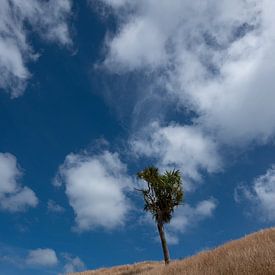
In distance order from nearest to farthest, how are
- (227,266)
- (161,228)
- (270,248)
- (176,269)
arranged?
1. (227,266)
2. (270,248)
3. (176,269)
4. (161,228)

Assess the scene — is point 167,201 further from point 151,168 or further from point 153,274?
point 153,274

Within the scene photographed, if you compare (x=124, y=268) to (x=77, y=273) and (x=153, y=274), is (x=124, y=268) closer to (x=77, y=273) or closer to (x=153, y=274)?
(x=77, y=273)

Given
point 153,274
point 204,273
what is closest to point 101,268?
point 153,274

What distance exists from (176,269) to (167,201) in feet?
78.8

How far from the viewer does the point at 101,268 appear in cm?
4397

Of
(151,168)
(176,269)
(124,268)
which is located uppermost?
(151,168)

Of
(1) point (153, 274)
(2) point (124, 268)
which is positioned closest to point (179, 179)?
(2) point (124, 268)

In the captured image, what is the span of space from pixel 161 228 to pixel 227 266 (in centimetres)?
2862

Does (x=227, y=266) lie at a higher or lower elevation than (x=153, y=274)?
lower

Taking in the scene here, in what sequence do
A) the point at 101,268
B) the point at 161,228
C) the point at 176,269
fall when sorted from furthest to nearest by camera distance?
1. the point at 101,268
2. the point at 161,228
3. the point at 176,269

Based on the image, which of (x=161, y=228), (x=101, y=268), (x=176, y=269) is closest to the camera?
(x=176, y=269)

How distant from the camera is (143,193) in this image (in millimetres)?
41031

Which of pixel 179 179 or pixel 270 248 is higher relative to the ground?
pixel 179 179

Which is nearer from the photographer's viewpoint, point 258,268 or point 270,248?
point 258,268
